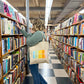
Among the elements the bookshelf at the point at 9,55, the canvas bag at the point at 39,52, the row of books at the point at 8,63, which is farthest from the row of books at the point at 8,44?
the canvas bag at the point at 39,52

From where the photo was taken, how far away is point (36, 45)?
1687mm

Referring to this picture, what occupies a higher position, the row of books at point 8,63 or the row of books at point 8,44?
the row of books at point 8,44

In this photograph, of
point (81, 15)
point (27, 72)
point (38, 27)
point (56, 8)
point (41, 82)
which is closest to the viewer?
point (38, 27)

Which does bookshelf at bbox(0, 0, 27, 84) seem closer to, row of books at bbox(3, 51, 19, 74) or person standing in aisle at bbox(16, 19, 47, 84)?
row of books at bbox(3, 51, 19, 74)

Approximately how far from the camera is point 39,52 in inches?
66.5

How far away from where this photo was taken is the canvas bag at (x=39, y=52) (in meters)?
1.67

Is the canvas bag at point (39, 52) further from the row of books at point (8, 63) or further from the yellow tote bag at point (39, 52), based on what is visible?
the row of books at point (8, 63)

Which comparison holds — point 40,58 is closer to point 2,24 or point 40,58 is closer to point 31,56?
point 31,56

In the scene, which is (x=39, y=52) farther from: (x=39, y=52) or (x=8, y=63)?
(x=8, y=63)

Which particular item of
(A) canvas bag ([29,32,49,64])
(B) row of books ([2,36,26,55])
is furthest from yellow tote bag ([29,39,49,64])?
(B) row of books ([2,36,26,55])

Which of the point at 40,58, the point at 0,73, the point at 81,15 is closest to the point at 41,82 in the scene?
the point at 40,58

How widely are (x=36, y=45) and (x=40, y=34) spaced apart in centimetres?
20

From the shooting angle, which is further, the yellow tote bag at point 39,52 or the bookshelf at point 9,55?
the yellow tote bag at point 39,52

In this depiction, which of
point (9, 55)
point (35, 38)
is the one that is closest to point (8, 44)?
point (9, 55)
